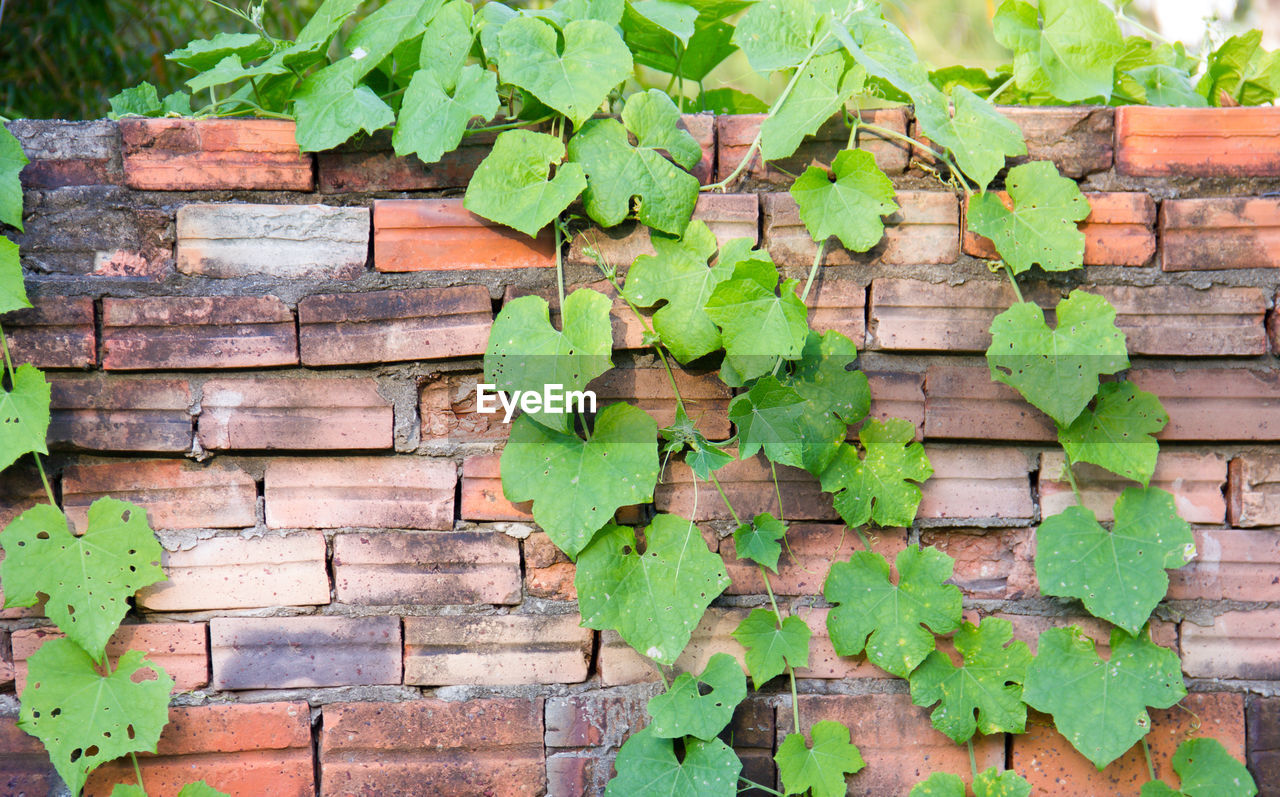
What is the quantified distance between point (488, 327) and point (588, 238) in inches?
6.6

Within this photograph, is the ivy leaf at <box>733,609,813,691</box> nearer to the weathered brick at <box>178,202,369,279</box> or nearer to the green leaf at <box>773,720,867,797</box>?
the green leaf at <box>773,720,867,797</box>

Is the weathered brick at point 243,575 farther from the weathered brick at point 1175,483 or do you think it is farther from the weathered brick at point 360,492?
the weathered brick at point 1175,483

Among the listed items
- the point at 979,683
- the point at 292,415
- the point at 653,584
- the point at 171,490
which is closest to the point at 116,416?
the point at 171,490

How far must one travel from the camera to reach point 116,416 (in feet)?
3.12

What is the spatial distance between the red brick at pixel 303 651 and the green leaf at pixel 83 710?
2.9 inches

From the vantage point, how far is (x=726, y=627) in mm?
986

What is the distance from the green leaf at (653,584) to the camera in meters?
0.91

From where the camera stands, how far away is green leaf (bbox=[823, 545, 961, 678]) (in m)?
0.95

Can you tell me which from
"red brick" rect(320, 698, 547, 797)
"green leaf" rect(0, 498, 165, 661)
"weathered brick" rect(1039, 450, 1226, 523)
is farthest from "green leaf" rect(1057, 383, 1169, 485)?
"green leaf" rect(0, 498, 165, 661)

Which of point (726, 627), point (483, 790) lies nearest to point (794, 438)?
point (726, 627)

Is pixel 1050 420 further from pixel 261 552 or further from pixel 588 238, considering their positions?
pixel 261 552

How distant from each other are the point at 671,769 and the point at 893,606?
1.10 feet

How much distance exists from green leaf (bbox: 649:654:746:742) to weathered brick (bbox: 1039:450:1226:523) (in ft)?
1.55

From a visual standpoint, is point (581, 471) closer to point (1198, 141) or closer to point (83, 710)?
point (83, 710)
